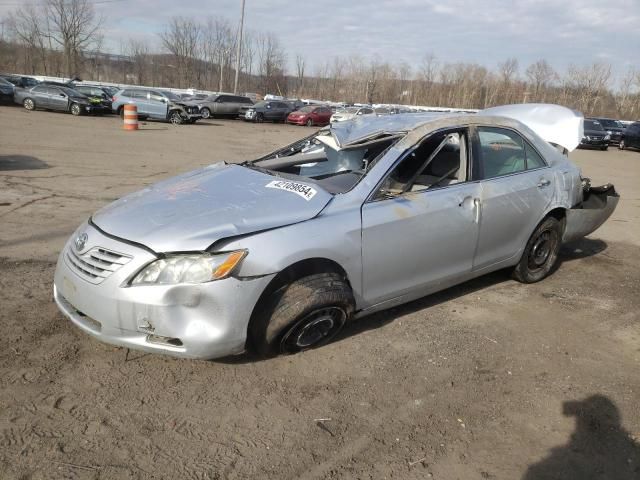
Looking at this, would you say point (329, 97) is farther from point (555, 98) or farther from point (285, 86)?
point (555, 98)

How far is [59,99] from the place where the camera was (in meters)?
25.3

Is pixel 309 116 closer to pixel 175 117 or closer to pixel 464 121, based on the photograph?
pixel 175 117

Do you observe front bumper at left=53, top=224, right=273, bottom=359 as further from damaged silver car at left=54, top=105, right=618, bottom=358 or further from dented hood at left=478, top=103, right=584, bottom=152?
dented hood at left=478, top=103, right=584, bottom=152

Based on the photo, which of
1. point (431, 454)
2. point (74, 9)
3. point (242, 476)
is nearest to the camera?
point (242, 476)

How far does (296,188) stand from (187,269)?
977 mm

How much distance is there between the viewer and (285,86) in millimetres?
76438

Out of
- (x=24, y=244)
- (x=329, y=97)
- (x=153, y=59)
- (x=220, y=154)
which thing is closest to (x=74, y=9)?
(x=153, y=59)

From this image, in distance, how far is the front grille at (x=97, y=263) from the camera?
8.95 ft

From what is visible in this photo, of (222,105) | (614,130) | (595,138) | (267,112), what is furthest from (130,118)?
(614,130)

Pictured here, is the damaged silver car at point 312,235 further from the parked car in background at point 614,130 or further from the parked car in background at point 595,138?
the parked car in background at point 614,130

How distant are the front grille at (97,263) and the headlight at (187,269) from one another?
148 millimetres

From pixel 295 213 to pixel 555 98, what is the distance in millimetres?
74244

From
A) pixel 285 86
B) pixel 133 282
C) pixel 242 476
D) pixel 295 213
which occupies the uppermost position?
pixel 285 86

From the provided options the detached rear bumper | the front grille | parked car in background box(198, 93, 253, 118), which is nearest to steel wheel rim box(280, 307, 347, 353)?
the front grille
